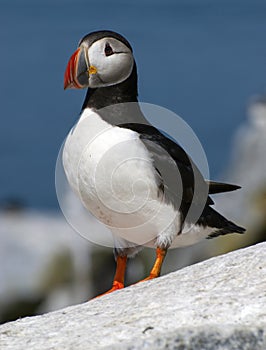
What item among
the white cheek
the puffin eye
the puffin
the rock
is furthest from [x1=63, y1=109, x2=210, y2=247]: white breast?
the rock

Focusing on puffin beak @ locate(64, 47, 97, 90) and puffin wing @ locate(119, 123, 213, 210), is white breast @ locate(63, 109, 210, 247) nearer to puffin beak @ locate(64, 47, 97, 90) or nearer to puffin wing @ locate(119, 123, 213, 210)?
puffin wing @ locate(119, 123, 213, 210)

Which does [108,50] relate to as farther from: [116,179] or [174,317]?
[174,317]

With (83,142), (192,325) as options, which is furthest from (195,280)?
(83,142)

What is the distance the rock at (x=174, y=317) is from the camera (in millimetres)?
4891

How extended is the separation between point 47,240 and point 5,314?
2.17 m

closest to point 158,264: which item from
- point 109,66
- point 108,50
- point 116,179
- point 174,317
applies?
point 116,179

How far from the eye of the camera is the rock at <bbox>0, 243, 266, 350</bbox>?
4891 millimetres

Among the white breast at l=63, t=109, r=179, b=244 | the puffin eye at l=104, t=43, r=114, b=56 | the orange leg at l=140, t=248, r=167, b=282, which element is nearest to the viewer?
the white breast at l=63, t=109, r=179, b=244

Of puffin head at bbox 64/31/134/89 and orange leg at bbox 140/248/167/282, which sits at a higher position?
puffin head at bbox 64/31/134/89

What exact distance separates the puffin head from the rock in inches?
64.7

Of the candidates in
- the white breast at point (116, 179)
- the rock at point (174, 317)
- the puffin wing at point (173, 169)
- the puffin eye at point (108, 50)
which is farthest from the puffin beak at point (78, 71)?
the rock at point (174, 317)

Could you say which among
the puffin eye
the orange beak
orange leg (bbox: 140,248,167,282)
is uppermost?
the puffin eye

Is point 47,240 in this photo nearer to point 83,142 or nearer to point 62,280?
point 62,280

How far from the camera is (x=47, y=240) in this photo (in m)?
16.4
